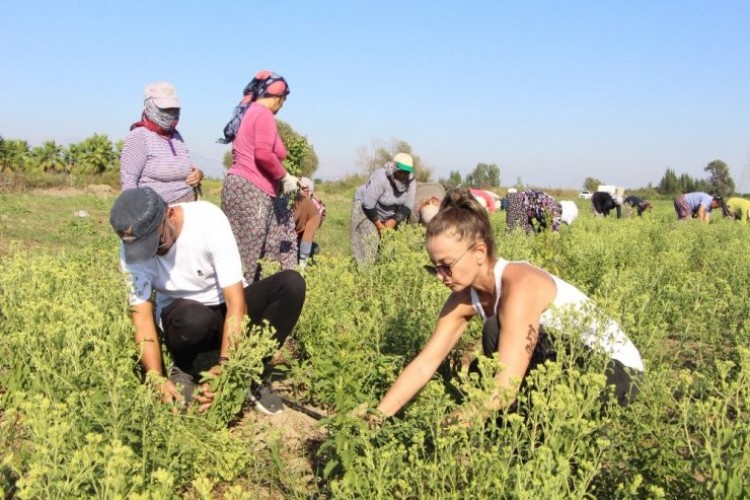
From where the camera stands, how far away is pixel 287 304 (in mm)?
3688

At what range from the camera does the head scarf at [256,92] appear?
4.93 metres

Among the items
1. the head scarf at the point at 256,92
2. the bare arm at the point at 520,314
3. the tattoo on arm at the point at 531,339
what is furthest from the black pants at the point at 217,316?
the head scarf at the point at 256,92

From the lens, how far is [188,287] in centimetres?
351

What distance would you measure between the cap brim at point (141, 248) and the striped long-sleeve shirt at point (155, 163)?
4.96 ft

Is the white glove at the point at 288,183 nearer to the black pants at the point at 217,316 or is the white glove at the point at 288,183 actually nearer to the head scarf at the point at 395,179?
the black pants at the point at 217,316

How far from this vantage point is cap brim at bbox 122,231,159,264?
303 cm

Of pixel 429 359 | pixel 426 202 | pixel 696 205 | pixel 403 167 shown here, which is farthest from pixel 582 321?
pixel 696 205

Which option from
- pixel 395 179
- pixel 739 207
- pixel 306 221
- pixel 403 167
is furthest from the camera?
pixel 739 207

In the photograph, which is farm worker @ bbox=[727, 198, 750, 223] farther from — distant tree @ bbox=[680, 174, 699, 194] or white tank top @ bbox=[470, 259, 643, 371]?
distant tree @ bbox=[680, 174, 699, 194]

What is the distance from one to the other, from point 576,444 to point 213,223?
2014mm

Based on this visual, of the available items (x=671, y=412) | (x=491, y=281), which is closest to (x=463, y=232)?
(x=491, y=281)

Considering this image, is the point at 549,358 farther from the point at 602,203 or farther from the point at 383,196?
the point at 602,203

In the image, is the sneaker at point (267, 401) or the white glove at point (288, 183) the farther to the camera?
the white glove at point (288, 183)

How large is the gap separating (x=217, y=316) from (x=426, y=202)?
402cm
